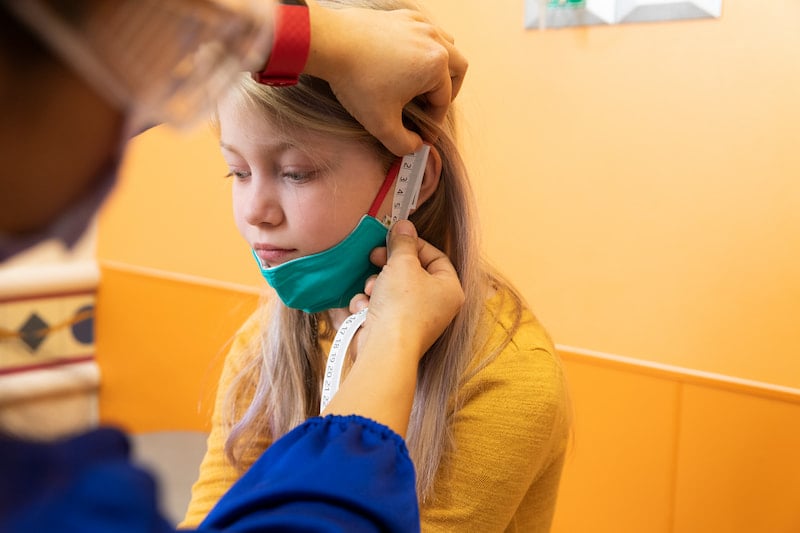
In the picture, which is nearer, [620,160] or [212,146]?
Answer: [620,160]

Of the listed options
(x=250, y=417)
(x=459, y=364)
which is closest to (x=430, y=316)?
(x=459, y=364)

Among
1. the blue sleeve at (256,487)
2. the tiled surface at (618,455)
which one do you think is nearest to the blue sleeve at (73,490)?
the blue sleeve at (256,487)

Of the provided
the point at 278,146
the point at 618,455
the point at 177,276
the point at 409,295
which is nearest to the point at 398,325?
the point at 409,295

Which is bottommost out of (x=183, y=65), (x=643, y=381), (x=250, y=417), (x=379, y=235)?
(x=643, y=381)

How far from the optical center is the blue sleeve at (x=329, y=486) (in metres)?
0.55

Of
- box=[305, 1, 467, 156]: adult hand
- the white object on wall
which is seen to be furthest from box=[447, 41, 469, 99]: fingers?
the white object on wall

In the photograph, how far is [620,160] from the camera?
5.51ft

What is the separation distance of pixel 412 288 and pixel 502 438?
0.77ft

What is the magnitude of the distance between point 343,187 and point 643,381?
0.95 m

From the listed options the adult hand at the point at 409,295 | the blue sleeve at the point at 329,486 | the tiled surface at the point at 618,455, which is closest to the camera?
the blue sleeve at the point at 329,486

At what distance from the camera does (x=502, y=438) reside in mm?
1002

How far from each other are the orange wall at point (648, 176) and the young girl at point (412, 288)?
47 centimetres

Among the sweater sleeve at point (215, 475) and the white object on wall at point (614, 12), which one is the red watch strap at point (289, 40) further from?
the white object on wall at point (614, 12)

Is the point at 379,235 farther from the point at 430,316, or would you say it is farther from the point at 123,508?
the point at 123,508
